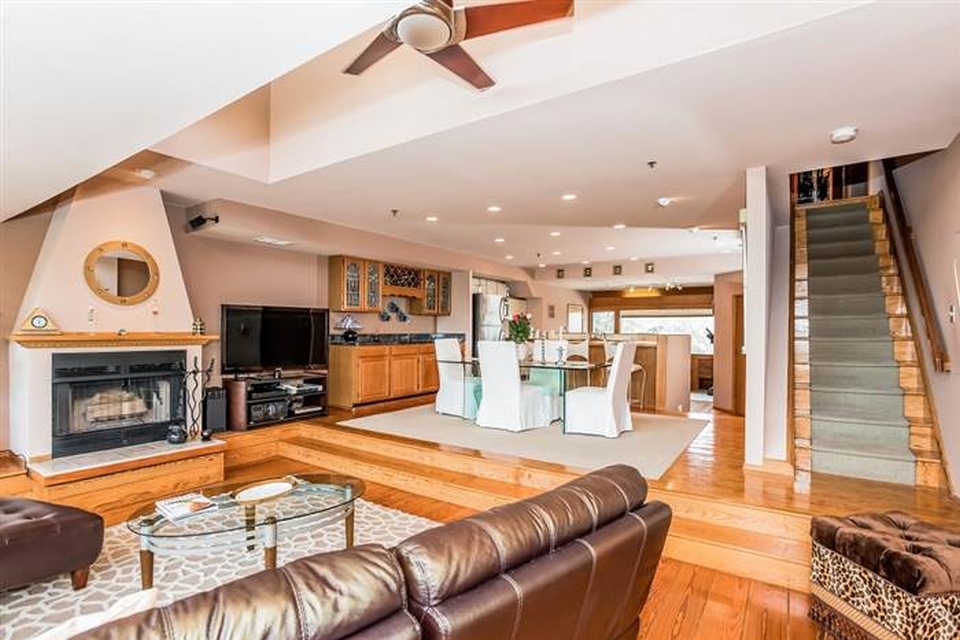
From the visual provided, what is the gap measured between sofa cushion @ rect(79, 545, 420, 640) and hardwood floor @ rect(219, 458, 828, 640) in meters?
1.79

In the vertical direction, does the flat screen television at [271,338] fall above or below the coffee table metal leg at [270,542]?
above

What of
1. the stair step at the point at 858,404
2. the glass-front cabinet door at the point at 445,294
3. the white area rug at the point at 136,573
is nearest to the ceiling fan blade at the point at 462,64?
the white area rug at the point at 136,573

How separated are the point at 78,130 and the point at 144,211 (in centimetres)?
269

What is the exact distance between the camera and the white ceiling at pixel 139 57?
4.44ft

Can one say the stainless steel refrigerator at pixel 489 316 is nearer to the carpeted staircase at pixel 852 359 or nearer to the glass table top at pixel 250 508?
the carpeted staircase at pixel 852 359

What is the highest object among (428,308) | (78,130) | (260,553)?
(78,130)

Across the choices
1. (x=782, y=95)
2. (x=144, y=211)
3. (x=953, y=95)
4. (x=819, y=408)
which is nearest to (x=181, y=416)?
(x=144, y=211)

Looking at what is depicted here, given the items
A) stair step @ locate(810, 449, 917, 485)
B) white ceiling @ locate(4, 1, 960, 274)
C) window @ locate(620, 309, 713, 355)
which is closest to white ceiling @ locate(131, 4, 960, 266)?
white ceiling @ locate(4, 1, 960, 274)

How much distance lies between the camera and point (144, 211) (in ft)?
14.8

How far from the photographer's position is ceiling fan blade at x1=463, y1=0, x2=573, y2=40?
6.79ft

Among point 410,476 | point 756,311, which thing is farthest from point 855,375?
point 410,476

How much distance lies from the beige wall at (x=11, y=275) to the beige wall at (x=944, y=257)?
699 centimetres

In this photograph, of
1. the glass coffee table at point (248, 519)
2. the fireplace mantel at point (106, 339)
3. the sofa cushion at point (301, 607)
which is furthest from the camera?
the fireplace mantel at point (106, 339)

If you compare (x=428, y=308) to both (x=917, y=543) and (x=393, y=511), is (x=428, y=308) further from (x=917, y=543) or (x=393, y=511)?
(x=917, y=543)
